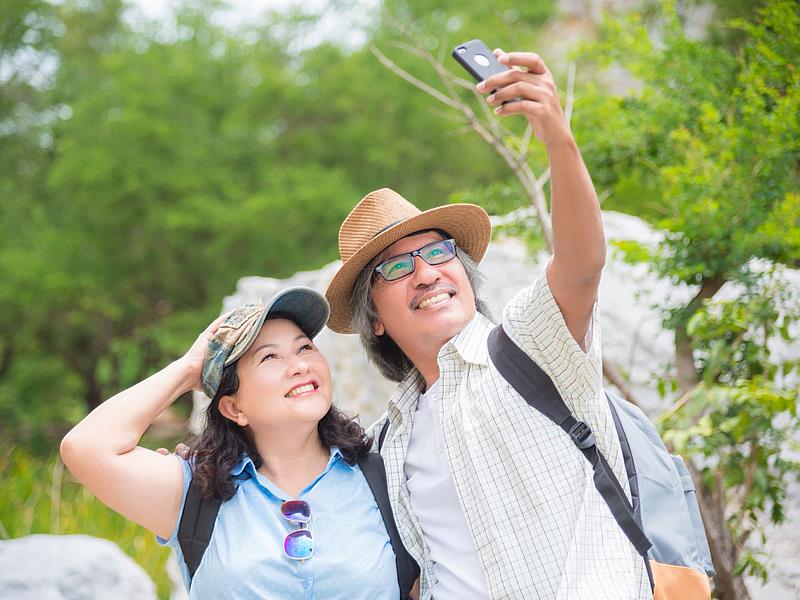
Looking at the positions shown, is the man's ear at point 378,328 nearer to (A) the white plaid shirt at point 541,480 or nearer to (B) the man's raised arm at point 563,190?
(A) the white plaid shirt at point 541,480

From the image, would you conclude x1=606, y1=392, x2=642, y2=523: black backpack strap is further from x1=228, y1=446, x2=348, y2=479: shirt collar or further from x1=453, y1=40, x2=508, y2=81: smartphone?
x1=453, y1=40, x2=508, y2=81: smartphone

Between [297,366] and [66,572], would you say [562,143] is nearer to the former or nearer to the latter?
[297,366]

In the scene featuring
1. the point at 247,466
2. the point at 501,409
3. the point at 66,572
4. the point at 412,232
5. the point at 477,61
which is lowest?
the point at 66,572

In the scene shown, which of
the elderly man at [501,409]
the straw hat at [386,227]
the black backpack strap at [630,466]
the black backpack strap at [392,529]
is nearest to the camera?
the elderly man at [501,409]

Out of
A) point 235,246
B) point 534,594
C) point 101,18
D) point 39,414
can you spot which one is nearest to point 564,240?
point 534,594

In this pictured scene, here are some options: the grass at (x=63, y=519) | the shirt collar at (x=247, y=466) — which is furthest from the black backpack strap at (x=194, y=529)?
the grass at (x=63, y=519)

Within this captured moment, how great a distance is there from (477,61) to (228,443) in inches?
53.8

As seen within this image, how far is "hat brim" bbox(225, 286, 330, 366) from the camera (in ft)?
8.13

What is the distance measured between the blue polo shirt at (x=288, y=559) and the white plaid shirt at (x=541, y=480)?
1.09 ft

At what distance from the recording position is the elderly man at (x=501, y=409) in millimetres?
1917

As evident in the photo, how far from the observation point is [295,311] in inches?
105

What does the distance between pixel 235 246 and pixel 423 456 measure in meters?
8.84

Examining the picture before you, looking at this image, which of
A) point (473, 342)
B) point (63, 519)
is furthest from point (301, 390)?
point (63, 519)

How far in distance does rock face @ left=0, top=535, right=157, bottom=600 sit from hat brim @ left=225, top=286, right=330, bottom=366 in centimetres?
194
